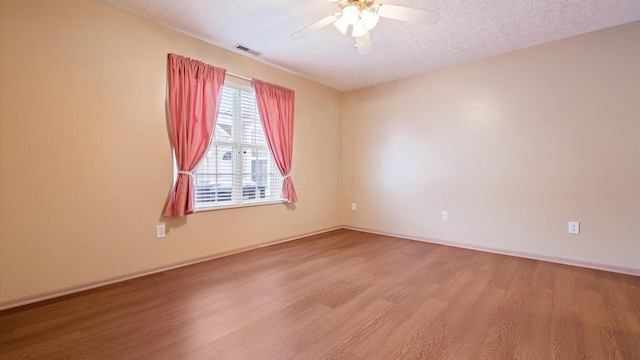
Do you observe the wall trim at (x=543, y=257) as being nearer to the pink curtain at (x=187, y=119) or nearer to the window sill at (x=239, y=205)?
the window sill at (x=239, y=205)

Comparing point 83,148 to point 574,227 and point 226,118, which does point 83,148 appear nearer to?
point 226,118

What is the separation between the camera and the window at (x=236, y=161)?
312 cm

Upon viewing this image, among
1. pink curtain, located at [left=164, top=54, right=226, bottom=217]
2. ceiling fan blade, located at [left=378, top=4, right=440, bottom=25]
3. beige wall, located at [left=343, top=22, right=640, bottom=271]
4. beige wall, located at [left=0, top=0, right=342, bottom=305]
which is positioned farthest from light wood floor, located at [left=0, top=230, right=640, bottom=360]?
ceiling fan blade, located at [left=378, top=4, right=440, bottom=25]

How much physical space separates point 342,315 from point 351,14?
7.14ft

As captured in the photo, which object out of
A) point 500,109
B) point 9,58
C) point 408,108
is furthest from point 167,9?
point 500,109

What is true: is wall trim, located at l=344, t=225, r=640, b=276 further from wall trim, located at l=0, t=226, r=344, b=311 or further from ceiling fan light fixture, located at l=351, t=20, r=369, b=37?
ceiling fan light fixture, located at l=351, t=20, r=369, b=37

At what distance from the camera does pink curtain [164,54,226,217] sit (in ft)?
8.92

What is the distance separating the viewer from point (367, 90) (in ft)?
15.0

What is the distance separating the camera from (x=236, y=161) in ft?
11.1

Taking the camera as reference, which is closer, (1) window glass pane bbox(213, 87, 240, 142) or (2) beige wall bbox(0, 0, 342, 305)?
(2) beige wall bbox(0, 0, 342, 305)

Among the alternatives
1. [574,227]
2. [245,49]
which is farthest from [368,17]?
[574,227]

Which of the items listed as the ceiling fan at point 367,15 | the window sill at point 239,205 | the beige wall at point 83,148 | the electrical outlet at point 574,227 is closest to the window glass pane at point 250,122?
the beige wall at point 83,148

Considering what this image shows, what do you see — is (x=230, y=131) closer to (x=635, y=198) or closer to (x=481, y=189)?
(x=481, y=189)

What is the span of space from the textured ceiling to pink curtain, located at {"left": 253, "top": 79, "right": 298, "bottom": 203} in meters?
0.39
